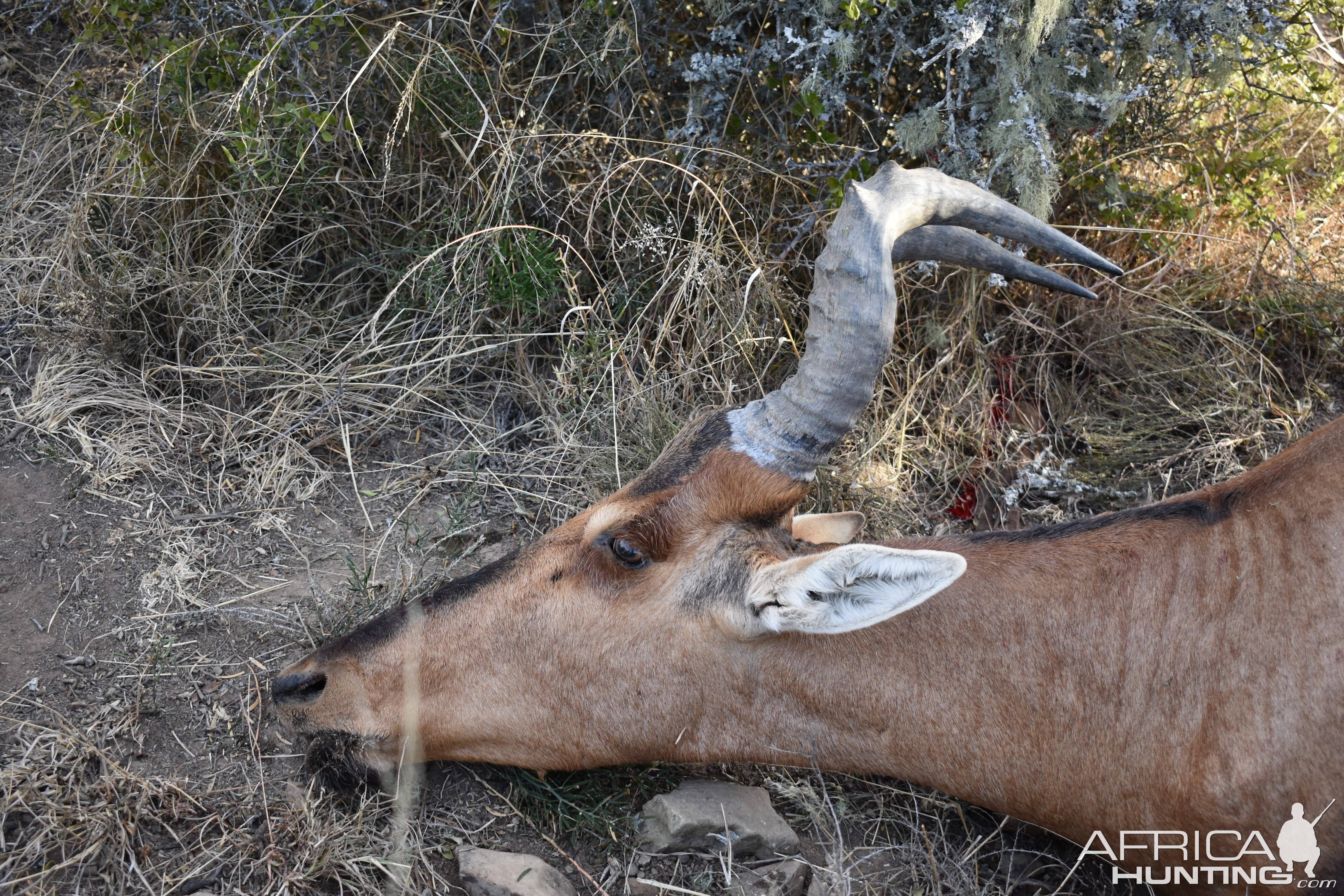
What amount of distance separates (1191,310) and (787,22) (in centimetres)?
262

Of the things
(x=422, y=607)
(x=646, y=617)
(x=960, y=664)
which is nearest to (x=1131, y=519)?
(x=960, y=664)

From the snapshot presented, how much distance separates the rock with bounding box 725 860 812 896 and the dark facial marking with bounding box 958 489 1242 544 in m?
1.18

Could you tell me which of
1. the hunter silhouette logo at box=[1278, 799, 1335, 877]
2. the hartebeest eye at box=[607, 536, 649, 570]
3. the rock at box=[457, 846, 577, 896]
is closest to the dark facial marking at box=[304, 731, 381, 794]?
the rock at box=[457, 846, 577, 896]

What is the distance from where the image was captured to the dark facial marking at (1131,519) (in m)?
3.11

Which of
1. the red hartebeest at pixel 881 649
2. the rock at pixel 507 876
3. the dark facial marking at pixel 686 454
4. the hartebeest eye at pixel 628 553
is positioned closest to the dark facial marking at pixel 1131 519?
the red hartebeest at pixel 881 649

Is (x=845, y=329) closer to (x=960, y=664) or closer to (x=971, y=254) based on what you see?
(x=971, y=254)

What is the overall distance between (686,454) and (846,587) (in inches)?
28.8

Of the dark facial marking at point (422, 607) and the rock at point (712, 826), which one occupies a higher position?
the dark facial marking at point (422, 607)

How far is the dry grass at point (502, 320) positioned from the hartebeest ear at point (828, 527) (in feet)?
1.73

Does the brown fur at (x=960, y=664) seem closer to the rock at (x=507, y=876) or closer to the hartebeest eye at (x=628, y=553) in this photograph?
the hartebeest eye at (x=628, y=553)

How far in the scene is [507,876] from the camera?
291cm

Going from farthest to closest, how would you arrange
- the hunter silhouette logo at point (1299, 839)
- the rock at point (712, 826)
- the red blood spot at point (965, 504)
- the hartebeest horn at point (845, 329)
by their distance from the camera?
the red blood spot at point (965, 504) < the rock at point (712, 826) < the hartebeest horn at point (845, 329) < the hunter silhouette logo at point (1299, 839)

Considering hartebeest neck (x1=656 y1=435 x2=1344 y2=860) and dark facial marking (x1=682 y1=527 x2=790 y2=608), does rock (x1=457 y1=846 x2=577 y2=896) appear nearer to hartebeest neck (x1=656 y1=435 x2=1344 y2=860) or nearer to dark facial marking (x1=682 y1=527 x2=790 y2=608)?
hartebeest neck (x1=656 y1=435 x2=1344 y2=860)

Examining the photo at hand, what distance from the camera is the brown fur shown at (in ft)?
9.28
